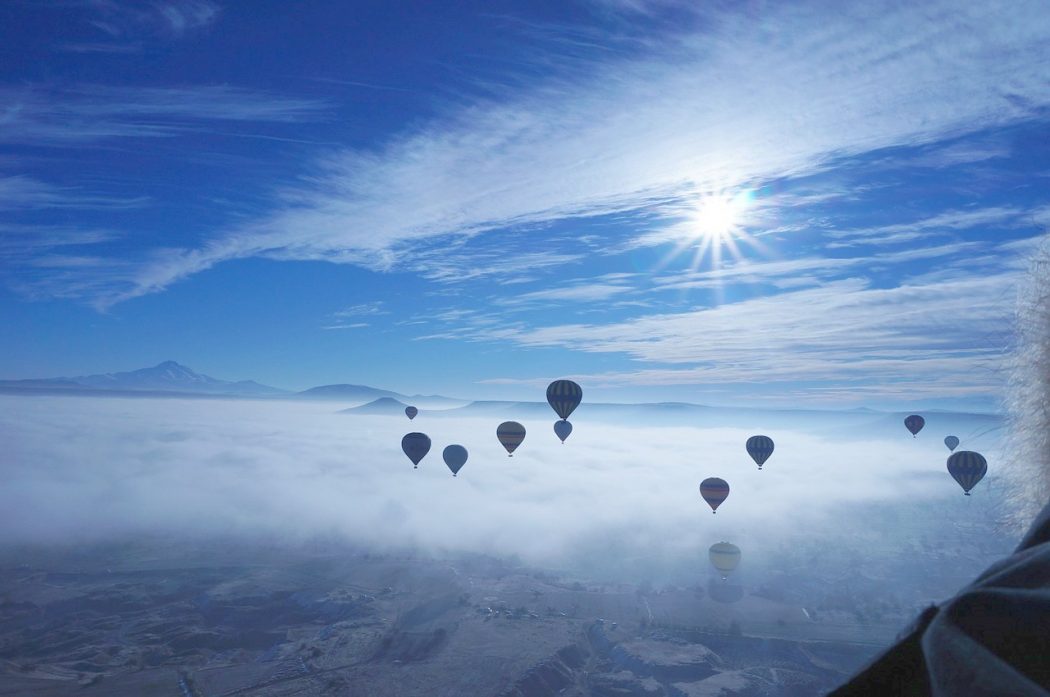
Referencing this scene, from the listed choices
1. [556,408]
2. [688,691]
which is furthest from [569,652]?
[556,408]

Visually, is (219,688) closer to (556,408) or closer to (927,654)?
(556,408)

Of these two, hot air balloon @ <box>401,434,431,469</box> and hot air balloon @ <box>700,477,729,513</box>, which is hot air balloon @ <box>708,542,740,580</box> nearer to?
hot air balloon @ <box>700,477,729,513</box>

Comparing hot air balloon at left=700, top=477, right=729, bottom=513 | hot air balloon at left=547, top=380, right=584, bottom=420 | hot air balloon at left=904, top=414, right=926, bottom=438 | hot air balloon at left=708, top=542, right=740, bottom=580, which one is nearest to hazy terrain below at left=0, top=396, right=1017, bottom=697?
hot air balloon at left=904, top=414, right=926, bottom=438

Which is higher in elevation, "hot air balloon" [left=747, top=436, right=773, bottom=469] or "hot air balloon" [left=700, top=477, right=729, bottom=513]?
"hot air balloon" [left=747, top=436, right=773, bottom=469]

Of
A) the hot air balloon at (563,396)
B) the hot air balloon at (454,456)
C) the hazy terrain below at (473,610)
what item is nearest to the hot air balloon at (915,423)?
the hazy terrain below at (473,610)

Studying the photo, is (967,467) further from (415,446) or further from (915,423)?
(415,446)

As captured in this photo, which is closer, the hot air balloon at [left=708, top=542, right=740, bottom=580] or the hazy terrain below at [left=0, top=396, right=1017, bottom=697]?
the hot air balloon at [left=708, top=542, right=740, bottom=580]

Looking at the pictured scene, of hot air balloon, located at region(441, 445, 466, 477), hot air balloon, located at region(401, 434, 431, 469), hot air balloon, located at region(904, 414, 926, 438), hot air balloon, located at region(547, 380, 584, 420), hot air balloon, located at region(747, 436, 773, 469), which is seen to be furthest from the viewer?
hot air balloon, located at region(904, 414, 926, 438)
